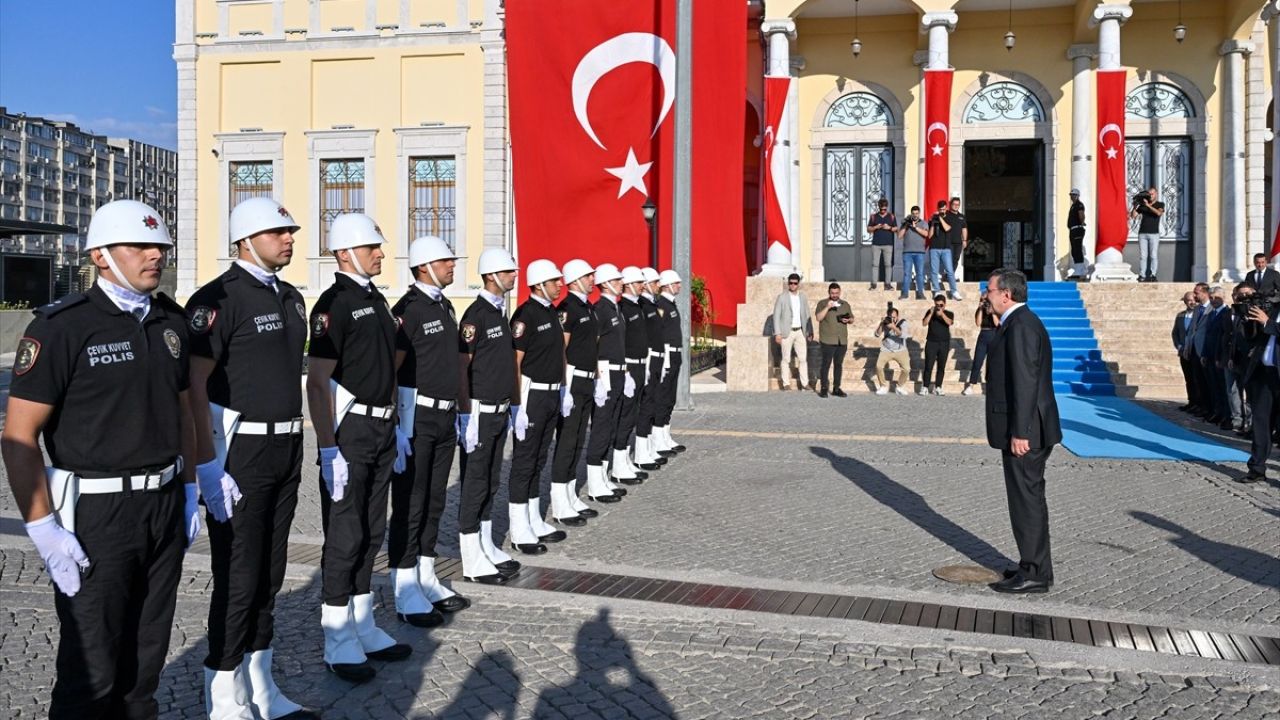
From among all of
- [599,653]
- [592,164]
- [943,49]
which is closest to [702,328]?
[592,164]

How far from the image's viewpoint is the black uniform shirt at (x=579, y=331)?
28.9 feet

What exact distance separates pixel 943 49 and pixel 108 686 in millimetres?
23544

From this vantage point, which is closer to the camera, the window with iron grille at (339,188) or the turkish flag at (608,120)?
the turkish flag at (608,120)

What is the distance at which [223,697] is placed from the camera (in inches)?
177

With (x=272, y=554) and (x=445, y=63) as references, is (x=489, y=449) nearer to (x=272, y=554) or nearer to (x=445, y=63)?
(x=272, y=554)

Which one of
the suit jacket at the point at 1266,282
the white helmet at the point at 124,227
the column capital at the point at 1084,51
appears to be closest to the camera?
the white helmet at the point at 124,227

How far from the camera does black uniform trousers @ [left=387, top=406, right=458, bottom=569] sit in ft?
19.9

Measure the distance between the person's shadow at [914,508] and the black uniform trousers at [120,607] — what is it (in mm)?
5472

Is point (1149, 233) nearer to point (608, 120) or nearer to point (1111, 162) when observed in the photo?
point (1111, 162)

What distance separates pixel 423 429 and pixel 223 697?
2009 mm

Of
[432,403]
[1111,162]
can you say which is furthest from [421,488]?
[1111,162]

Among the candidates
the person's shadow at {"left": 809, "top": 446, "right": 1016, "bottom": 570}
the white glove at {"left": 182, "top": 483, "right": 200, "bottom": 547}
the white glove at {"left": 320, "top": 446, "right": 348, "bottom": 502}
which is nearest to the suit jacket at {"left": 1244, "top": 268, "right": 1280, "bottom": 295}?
the person's shadow at {"left": 809, "top": 446, "right": 1016, "bottom": 570}

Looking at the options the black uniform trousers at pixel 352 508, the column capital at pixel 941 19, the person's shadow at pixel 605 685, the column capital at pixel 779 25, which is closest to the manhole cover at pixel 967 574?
the person's shadow at pixel 605 685

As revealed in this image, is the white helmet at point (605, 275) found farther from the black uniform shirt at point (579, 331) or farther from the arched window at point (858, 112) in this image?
the arched window at point (858, 112)
